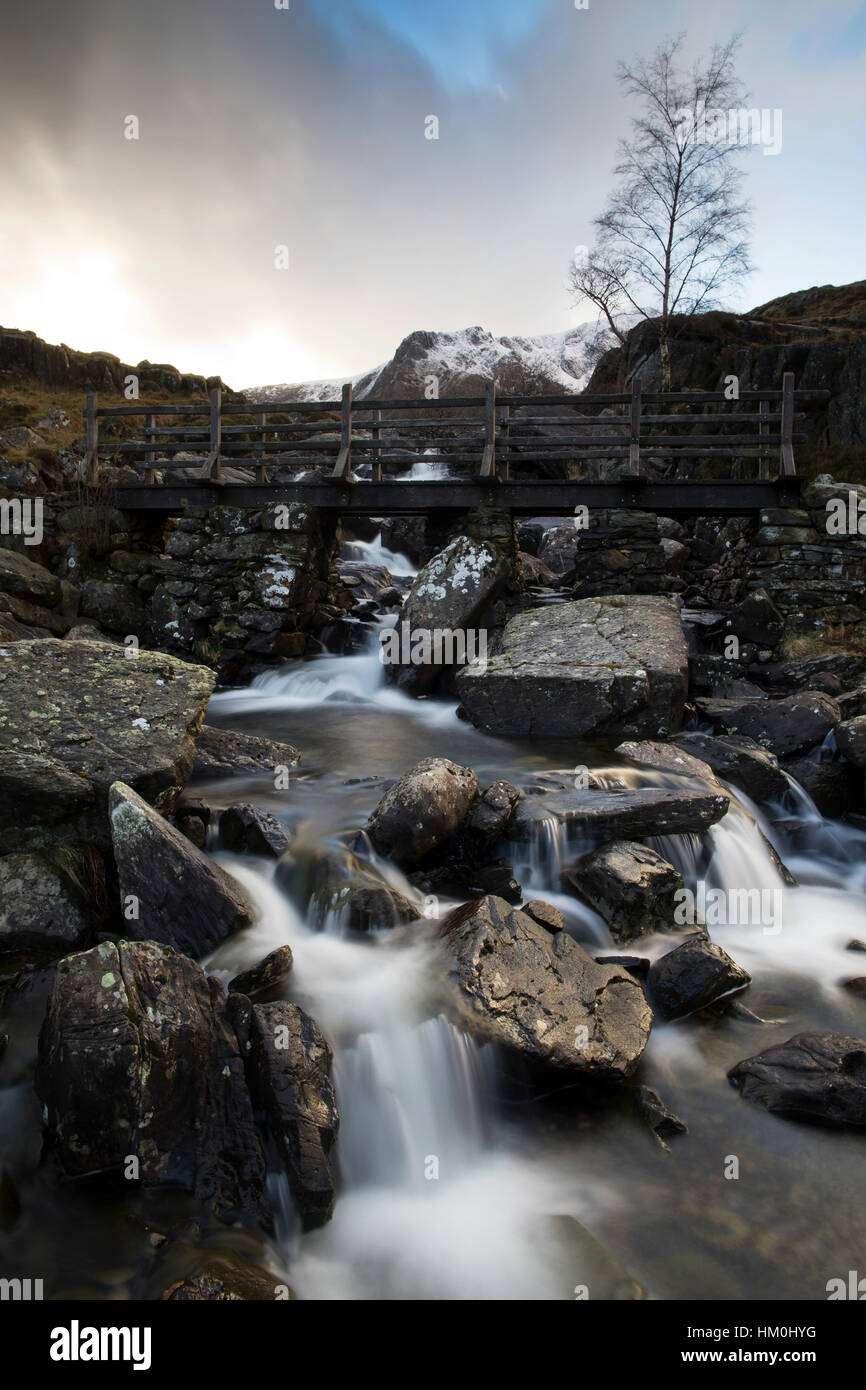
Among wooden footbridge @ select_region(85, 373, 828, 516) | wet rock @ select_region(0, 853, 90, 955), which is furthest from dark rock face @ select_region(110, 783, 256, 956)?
wooden footbridge @ select_region(85, 373, 828, 516)

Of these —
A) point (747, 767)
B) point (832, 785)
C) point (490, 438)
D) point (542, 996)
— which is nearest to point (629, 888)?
point (542, 996)

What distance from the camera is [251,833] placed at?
6039 mm

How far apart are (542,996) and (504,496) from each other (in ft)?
34.9

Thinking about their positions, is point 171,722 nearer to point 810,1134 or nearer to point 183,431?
point 810,1134

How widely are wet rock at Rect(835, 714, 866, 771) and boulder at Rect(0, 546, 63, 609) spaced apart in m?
12.1

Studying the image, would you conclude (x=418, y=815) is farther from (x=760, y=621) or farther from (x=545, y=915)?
(x=760, y=621)

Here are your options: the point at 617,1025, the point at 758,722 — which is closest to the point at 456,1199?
the point at 617,1025

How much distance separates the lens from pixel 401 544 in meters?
23.3

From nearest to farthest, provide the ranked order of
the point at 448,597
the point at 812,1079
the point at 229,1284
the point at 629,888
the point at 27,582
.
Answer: the point at 229,1284, the point at 812,1079, the point at 629,888, the point at 448,597, the point at 27,582

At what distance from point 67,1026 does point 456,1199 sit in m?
2.11

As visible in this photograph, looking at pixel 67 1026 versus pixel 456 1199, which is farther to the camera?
pixel 456 1199

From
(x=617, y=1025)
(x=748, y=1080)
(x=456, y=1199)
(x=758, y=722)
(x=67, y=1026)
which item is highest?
(x=758, y=722)

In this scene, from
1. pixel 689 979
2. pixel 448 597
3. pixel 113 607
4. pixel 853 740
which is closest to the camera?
pixel 689 979
